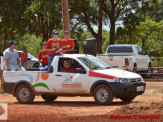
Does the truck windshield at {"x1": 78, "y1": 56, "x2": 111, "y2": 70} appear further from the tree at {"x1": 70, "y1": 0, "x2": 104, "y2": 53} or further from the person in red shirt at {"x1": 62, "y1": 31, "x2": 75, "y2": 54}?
the tree at {"x1": 70, "y1": 0, "x2": 104, "y2": 53}

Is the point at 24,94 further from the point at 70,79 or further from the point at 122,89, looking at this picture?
the point at 122,89

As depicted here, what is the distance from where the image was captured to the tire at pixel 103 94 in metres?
14.8

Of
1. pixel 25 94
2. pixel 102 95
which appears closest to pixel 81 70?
pixel 102 95

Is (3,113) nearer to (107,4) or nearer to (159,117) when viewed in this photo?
(159,117)

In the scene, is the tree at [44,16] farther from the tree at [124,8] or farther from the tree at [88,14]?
the tree at [124,8]

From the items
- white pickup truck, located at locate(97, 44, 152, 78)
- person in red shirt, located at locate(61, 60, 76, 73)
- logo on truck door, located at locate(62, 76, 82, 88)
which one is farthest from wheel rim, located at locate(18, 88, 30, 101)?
white pickup truck, located at locate(97, 44, 152, 78)

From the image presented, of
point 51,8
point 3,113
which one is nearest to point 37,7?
point 51,8

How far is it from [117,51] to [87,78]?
41.5ft

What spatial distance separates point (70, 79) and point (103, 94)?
47.0 inches

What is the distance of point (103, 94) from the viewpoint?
14.9m

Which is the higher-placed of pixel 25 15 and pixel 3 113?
pixel 25 15

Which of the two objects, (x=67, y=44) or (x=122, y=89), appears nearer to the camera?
(x=122, y=89)

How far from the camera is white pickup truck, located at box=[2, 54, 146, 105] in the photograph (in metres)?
14.8

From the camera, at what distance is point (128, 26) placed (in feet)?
122
